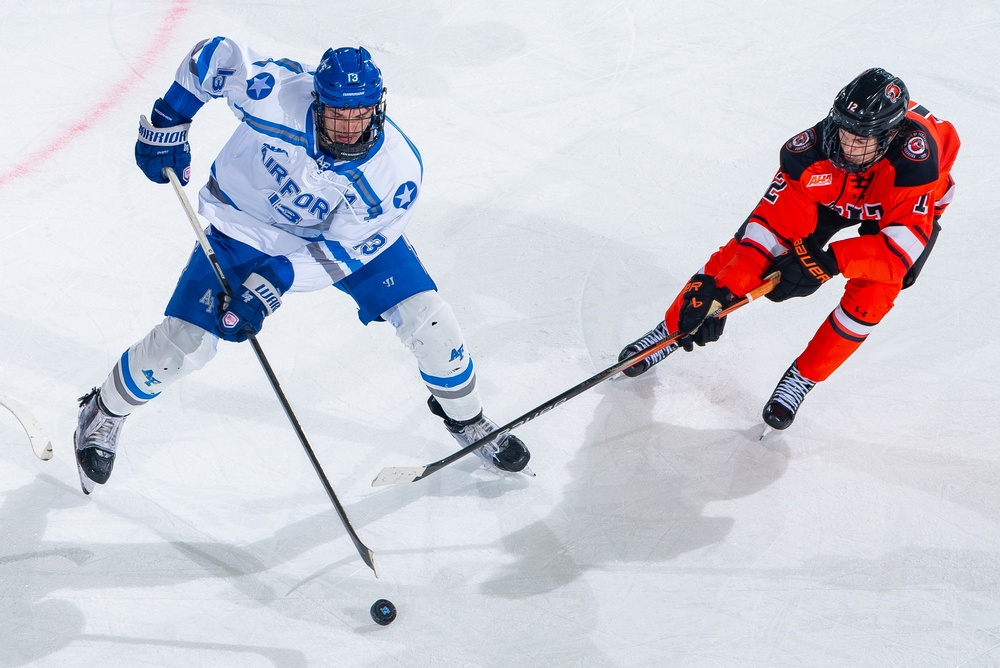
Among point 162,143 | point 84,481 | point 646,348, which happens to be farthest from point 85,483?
point 646,348

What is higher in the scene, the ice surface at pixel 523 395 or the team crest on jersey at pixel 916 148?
the team crest on jersey at pixel 916 148

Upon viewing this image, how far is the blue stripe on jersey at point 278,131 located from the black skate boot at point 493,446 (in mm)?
976

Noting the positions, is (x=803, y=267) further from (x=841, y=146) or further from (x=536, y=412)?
(x=536, y=412)

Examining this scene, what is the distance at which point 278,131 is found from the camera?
273 centimetres

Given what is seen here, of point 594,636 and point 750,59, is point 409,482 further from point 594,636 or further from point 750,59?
point 750,59

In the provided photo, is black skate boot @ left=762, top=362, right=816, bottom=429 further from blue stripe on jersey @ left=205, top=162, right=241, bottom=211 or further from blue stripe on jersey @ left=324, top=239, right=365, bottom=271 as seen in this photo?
blue stripe on jersey @ left=205, top=162, right=241, bottom=211

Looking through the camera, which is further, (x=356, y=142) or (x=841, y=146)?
(x=841, y=146)

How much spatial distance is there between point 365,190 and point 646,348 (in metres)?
1.26

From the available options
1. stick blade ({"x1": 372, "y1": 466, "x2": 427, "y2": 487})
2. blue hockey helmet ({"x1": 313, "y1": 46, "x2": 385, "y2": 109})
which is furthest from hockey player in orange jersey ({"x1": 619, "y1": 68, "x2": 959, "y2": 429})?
blue hockey helmet ({"x1": 313, "y1": 46, "x2": 385, "y2": 109})

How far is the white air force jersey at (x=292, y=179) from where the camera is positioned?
273 centimetres

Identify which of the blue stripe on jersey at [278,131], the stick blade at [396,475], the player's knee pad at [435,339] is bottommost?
the stick blade at [396,475]

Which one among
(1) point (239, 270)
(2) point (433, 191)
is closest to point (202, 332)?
(1) point (239, 270)

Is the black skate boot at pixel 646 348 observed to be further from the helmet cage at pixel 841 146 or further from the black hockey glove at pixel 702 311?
the helmet cage at pixel 841 146

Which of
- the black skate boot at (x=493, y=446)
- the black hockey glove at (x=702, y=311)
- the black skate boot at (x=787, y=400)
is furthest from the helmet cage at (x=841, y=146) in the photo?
the black skate boot at (x=493, y=446)
